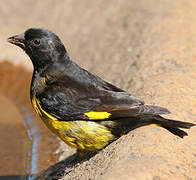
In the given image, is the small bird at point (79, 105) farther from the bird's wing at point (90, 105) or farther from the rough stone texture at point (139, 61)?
the rough stone texture at point (139, 61)

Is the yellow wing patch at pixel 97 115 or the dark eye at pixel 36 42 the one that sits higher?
the dark eye at pixel 36 42

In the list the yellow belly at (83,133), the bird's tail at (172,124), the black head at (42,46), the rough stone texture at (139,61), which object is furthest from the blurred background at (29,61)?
the bird's tail at (172,124)

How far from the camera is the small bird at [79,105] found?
4.64 metres

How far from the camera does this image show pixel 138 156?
412 centimetres

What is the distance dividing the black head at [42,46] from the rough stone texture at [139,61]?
124 cm

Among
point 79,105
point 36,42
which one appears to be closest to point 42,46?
point 36,42

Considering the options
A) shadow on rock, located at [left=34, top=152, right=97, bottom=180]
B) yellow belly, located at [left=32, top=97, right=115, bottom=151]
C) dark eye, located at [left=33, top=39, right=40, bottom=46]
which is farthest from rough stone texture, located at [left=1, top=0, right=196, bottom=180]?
dark eye, located at [left=33, top=39, right=40, bottom=46]

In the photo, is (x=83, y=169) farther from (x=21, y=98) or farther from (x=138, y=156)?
(x=21, y=98)

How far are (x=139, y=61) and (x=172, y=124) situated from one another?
2655mm

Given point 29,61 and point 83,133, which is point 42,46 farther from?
point 29,61

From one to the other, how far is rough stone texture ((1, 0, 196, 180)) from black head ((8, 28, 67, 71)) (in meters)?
1.24

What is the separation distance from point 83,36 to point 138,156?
18.5 ft

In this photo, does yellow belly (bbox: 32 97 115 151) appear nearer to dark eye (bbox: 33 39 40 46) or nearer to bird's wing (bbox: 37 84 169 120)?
bird's wing (bbox: 37 84 169 120)

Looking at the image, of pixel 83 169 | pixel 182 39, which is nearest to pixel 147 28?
pixel 182 39
